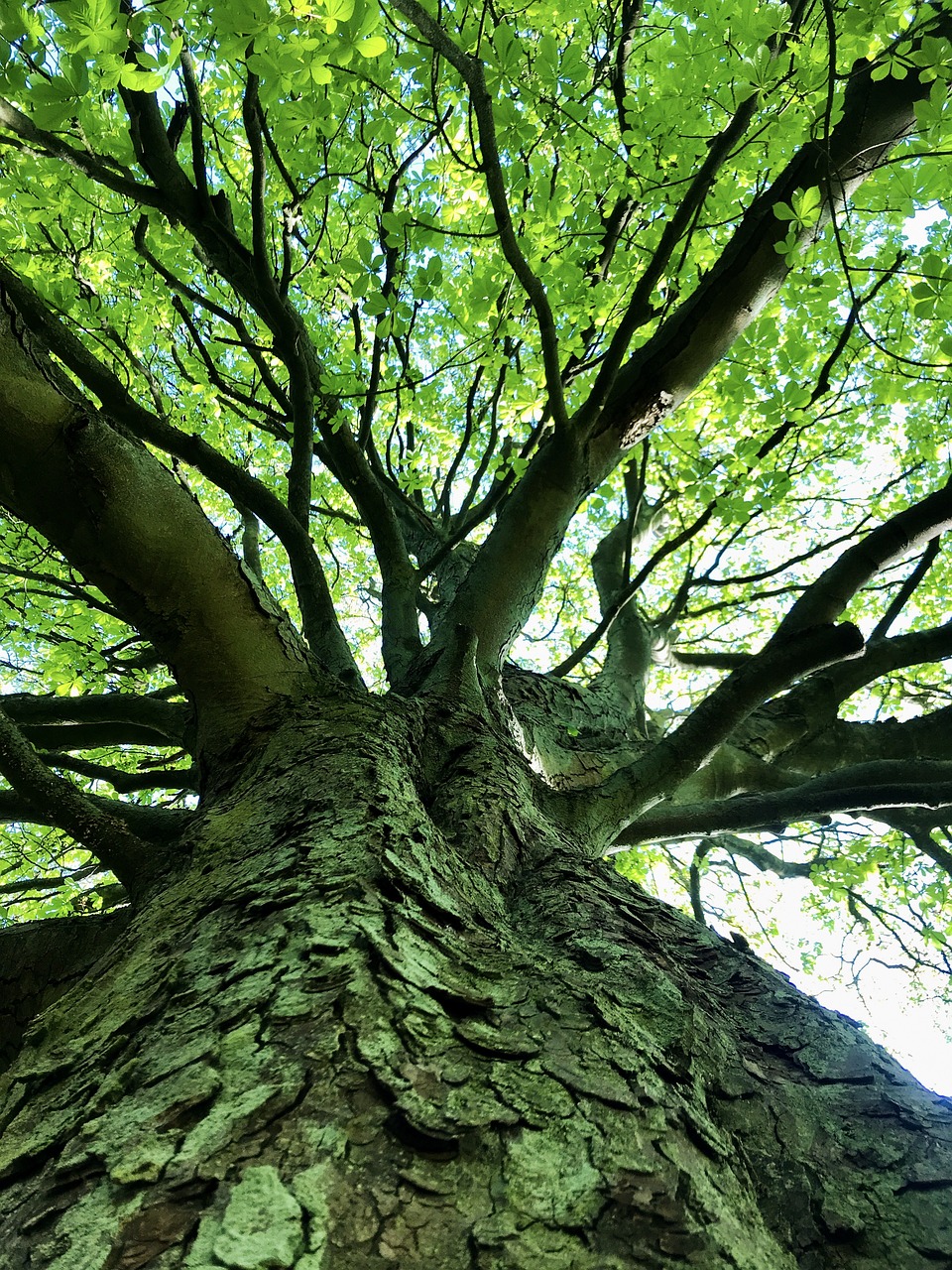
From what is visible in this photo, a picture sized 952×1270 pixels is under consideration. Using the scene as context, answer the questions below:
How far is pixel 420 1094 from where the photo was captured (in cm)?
96

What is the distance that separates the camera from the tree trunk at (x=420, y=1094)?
79 centimetres

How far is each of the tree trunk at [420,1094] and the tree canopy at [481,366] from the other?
0.86 meters

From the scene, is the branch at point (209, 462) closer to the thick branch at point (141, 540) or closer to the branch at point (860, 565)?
the thick branch at point (141, 540)

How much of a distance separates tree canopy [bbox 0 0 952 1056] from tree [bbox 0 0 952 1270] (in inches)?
1.2

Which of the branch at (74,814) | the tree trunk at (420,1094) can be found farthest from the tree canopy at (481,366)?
the tree trunk at (420,1094)

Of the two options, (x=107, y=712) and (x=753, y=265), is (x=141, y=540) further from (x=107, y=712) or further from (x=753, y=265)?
(x=753, y=265)

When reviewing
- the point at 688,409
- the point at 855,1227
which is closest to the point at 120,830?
the point at 855,1227

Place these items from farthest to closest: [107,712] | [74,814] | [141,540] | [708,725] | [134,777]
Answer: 1. [134,777]
2. [107,712]
3. [708,725]
4. [141,540]
5. [74,814]

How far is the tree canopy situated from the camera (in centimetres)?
231

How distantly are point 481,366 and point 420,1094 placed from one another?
4.38m

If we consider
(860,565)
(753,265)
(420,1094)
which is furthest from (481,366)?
(420,1094)

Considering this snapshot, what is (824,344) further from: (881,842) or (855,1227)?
(855,1227)

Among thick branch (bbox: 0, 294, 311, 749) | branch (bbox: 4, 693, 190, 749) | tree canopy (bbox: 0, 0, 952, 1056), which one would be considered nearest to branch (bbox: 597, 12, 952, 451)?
tree canopy (bbox: 0, 0, 952, 1056)

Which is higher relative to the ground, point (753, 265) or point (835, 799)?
point (753, 265)
